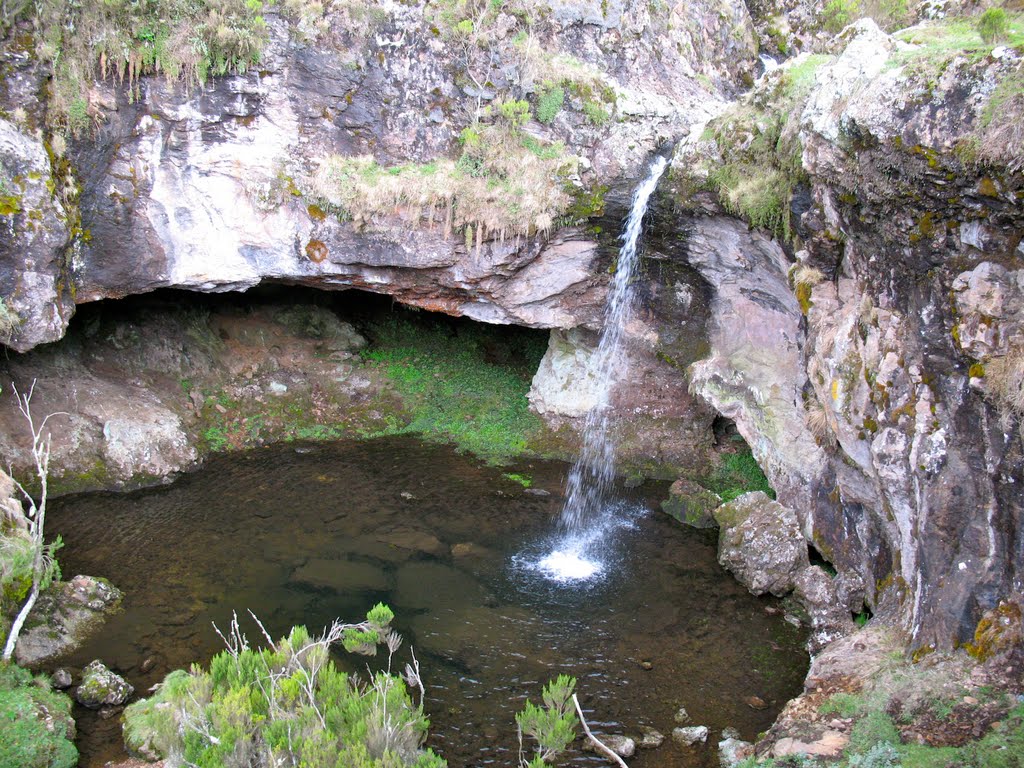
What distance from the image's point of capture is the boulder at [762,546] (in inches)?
528

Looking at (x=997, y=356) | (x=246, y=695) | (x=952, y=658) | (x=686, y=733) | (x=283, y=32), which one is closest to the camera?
(x=246, y=695)

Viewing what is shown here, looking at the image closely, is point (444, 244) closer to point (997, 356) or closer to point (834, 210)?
point (834, 210)

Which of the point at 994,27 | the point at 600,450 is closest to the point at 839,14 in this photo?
the point at 994,27

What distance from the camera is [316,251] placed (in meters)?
17.0

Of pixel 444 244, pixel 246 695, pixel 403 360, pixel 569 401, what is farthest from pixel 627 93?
pixel 246 695

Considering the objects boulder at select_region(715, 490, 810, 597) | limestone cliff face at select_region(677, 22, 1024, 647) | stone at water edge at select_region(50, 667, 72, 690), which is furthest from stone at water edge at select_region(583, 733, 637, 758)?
stone at water edge at select_region(50, 667, 72, 690)

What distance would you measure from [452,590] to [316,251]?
831 cm

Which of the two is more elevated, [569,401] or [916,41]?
[916,41]

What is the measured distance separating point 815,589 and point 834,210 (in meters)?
6.34

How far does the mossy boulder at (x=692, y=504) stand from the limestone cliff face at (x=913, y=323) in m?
2.67

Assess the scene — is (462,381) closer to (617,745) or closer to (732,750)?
(617,745)

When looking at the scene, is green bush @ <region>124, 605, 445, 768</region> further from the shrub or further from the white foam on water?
the shrub

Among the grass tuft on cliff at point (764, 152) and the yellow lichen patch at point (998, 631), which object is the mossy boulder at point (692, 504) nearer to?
the grass tuft on cliff at point (764, 152)

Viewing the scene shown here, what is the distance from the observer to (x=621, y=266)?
17.3 m
